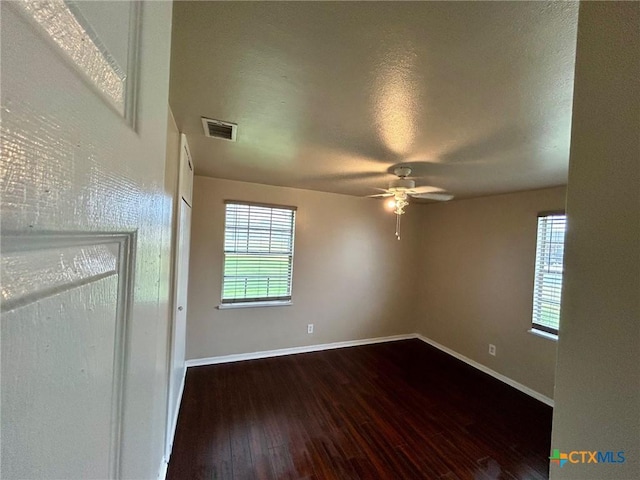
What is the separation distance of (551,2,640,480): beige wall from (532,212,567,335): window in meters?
2.90

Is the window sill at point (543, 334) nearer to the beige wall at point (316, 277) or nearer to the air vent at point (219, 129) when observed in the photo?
the beige wall at point (316, 277)

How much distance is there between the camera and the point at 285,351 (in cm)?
371

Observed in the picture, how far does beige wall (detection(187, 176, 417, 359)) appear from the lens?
3.28 meters

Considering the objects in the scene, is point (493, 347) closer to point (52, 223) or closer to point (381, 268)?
point (381, 268)

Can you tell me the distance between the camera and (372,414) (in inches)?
98.9

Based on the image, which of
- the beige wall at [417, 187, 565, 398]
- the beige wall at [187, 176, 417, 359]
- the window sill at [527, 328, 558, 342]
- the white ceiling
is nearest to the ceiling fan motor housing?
the white ceiling

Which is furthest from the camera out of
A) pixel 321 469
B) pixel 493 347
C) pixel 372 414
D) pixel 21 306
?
pixel 493 347

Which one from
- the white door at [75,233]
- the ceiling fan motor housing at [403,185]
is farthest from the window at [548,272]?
the white door at [75,233]

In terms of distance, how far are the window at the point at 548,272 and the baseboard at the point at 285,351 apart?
6.51ft

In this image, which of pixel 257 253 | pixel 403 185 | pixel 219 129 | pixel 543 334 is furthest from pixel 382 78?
pixel 543 334

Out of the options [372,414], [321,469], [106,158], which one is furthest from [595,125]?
[372,414]

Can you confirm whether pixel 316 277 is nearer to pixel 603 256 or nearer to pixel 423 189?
pixel 423 189

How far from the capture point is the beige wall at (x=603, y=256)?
0.50 m

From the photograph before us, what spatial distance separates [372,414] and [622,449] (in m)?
2.35
